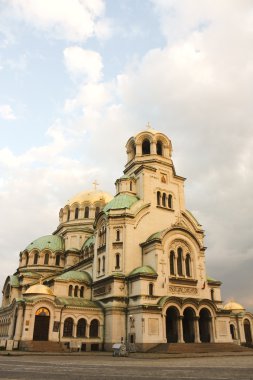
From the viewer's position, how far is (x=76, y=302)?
36.1 meters

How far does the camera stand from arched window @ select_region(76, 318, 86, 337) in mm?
34825

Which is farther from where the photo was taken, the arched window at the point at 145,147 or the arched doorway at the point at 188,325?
the arched window at the point at 145,147

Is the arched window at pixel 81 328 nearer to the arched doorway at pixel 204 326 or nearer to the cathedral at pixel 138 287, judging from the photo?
the cathedral at pixel 138 287

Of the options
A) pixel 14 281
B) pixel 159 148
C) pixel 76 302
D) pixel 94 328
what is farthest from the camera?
pixel 14 281

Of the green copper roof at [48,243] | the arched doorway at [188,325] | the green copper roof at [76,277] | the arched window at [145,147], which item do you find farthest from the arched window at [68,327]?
the arched window at [145,147]

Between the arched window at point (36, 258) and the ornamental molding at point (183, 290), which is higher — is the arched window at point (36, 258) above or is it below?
above

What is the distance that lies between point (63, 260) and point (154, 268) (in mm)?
21316

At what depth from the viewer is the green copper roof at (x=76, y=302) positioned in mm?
34631

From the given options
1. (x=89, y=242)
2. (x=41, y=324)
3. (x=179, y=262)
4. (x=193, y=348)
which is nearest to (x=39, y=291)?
(x=41, y=324)

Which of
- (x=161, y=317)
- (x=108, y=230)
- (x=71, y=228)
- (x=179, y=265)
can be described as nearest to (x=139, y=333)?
(x=161, y=317)

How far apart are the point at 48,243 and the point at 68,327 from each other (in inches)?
832

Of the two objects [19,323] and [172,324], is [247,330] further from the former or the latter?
[19,323]

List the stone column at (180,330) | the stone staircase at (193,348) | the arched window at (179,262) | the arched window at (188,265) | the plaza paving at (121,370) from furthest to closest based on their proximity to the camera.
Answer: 1. the arched window at (188,265)
2. the arched window at (179,262)
3. the stone column at (180,330)
4. the stone staircase at (193,348)
5. the plaza paving at (121,370)

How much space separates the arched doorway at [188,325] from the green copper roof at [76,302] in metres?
9.73
